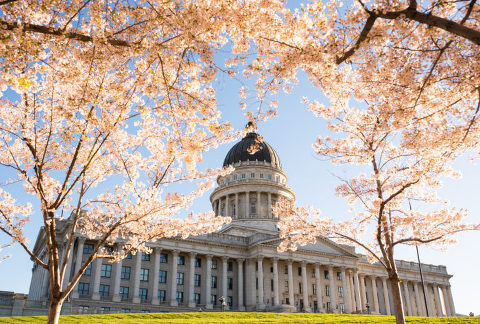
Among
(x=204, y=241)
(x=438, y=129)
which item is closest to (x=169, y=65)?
(x=438, y=129)

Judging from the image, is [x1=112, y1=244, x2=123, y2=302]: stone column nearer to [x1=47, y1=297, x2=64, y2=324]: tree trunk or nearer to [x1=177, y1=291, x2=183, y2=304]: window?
[x1=177, y1=291, x2=183, y2=304]: window

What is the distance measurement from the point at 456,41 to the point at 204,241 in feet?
176

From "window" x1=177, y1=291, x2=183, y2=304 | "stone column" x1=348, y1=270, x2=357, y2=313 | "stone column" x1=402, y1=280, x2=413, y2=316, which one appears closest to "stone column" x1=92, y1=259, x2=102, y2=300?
Answer: "window" x1=177, y1=291, x2=183, y2=304

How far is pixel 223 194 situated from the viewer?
83562 millimetres

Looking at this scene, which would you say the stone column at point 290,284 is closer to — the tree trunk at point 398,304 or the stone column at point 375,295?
the stone column at point 375,295

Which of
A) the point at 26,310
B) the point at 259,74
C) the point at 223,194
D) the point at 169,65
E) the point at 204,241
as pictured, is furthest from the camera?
the point at 223,194

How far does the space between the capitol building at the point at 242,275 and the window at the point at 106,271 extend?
0.13m

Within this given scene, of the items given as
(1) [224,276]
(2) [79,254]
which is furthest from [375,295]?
(2) [79,254]

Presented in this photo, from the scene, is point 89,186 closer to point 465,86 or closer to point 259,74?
point 259,74

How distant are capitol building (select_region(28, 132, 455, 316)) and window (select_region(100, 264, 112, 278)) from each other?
0.13 m

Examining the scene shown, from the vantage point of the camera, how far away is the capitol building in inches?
2057

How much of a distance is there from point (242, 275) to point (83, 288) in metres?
23.8

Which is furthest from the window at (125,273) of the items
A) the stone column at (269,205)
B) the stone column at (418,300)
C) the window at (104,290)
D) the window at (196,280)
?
the stone column at (418,300)

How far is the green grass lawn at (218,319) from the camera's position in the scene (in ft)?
92.8
